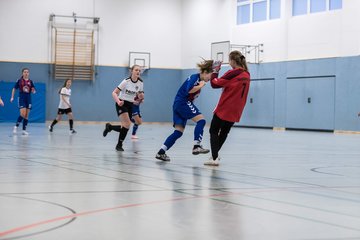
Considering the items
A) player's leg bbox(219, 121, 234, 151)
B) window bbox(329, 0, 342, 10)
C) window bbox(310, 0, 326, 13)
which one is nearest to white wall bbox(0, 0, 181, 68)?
window bbox(310, 0, 326, 13)

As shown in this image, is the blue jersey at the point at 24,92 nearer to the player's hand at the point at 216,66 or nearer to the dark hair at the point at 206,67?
the dark hair at the point at 206,67

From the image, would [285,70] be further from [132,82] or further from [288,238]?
[288,238]

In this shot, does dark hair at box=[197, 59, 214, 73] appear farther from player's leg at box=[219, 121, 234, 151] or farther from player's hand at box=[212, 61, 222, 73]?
player's leg at box=[219, 121, 234, 151]

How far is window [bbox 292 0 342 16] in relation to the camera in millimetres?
28233

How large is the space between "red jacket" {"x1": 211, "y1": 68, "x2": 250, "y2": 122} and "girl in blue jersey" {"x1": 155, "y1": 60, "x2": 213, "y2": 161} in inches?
21.5

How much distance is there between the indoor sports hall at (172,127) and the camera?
5.12 m

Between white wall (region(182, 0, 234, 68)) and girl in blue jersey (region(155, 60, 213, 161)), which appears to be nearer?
girl in blue jersey (region(155, 60, 213, 161))

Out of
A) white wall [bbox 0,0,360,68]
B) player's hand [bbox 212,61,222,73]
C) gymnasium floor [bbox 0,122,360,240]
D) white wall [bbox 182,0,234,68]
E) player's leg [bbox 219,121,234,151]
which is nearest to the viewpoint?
gymnasium floor [bbox 0,122,360,240]

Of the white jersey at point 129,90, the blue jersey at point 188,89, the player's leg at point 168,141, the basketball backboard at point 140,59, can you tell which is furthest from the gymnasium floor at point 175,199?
the basketball backboard at point 140,59

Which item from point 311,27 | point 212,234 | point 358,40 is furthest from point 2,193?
point 311,27

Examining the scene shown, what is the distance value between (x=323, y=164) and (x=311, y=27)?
19562 mm

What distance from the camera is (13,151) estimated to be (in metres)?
12.5

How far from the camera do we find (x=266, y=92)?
32.7 meters

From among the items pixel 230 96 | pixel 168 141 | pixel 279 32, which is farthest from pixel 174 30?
pixel 230 96
